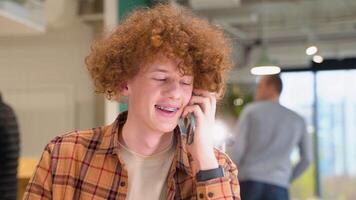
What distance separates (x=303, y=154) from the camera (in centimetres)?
431

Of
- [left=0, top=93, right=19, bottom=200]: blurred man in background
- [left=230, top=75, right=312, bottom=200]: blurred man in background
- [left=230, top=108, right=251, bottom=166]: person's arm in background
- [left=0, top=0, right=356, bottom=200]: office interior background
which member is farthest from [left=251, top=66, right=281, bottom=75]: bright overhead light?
[left=0, top=93, right=19, bottom=200]: blurred man in background

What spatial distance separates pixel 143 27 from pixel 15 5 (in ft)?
7.93

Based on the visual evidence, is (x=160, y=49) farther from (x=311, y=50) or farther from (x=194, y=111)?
(x=311, y=50)

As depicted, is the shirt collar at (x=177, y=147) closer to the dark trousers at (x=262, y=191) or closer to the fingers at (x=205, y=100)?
the fingers at (x=205, y=100)

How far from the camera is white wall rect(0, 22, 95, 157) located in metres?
4.91

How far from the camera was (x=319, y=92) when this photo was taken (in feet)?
22.4

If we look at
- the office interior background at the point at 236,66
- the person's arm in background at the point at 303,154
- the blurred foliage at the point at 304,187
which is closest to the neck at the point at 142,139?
the office interior background at the point at 236,66

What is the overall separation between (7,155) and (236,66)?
7.71ft

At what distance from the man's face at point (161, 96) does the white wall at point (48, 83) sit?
3.58 metres

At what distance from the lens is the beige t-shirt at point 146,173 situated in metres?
1.35

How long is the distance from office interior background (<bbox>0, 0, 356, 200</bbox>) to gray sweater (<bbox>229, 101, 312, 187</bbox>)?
35cm

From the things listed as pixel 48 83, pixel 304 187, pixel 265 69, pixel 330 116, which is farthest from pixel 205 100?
pixel 330 116

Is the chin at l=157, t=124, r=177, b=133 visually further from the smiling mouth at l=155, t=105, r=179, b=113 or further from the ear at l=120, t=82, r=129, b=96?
the ear at l=120, t=82, r=129, b=96

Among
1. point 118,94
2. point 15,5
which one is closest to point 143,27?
point 118,94
